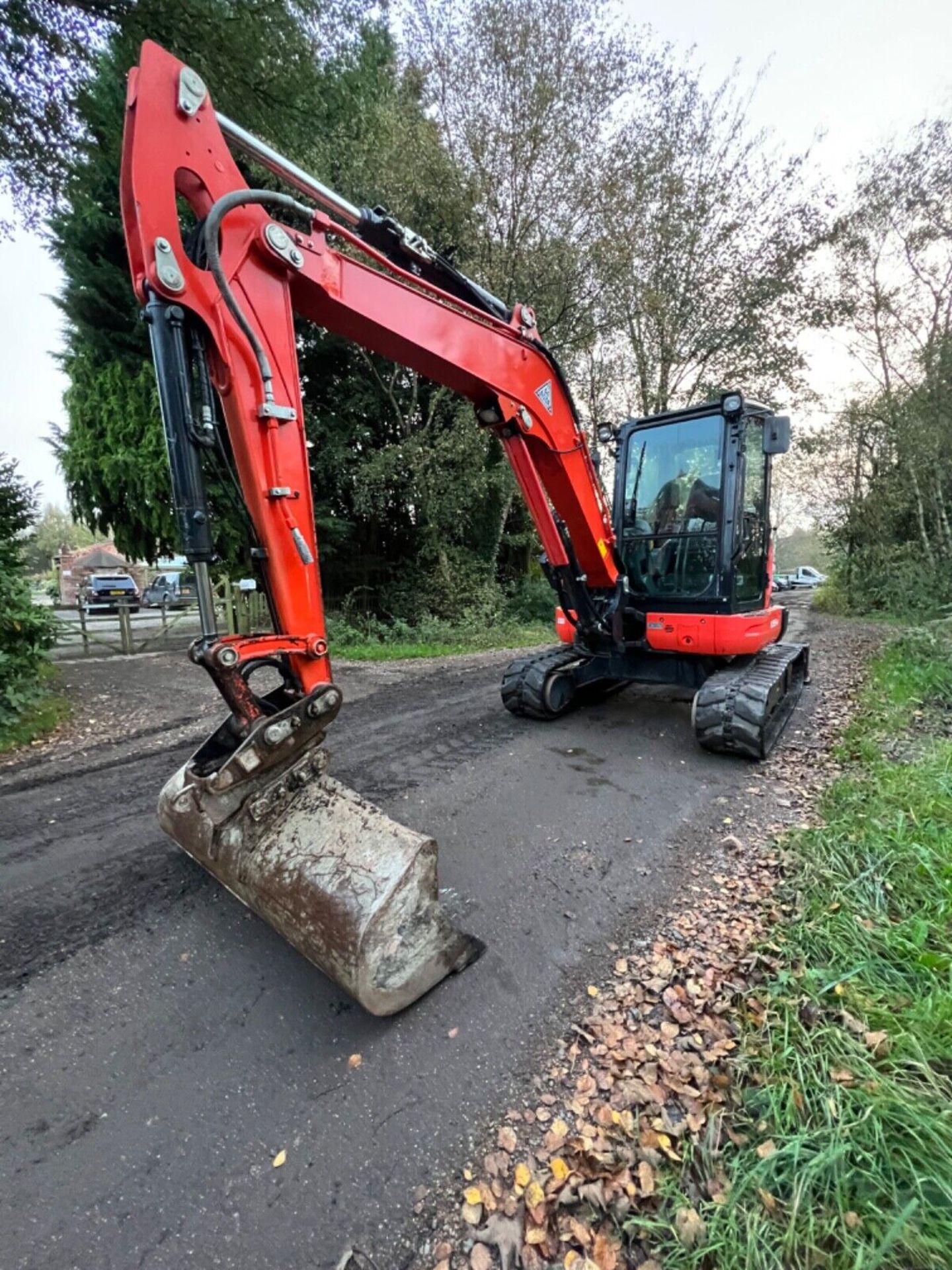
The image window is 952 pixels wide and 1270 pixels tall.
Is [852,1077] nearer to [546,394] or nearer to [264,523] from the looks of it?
[264,523]

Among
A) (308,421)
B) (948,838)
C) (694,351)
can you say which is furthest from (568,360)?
(948,838)

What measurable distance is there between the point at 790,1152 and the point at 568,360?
1280 cm

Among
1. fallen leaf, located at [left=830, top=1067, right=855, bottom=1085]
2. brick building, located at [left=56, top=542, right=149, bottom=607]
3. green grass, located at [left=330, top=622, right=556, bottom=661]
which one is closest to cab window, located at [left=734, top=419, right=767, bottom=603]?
fallen leaf, located at [left=830, top=1067, right=855, bottom=1085]

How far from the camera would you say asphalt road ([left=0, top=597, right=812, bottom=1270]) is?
4.89 ft

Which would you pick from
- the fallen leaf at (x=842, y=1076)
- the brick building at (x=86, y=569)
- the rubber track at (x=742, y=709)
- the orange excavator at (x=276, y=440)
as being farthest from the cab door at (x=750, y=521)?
the brick building at (x=86, y=569)

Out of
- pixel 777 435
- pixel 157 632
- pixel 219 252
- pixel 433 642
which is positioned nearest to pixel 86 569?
pixel 157 632

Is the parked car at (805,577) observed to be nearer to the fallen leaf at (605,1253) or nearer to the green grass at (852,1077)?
the green grass at (852,1077)

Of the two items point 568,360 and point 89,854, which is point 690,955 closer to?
point 89,854

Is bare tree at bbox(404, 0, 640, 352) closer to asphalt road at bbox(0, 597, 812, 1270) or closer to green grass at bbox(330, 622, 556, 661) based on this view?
green grass at bbox(330, 622, 556, 661)

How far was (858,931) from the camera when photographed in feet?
7.37

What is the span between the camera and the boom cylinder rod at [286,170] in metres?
2.48

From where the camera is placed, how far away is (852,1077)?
168 cm

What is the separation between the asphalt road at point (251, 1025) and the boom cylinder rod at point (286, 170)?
3265mm

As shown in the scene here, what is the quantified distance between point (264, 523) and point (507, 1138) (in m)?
2.29
